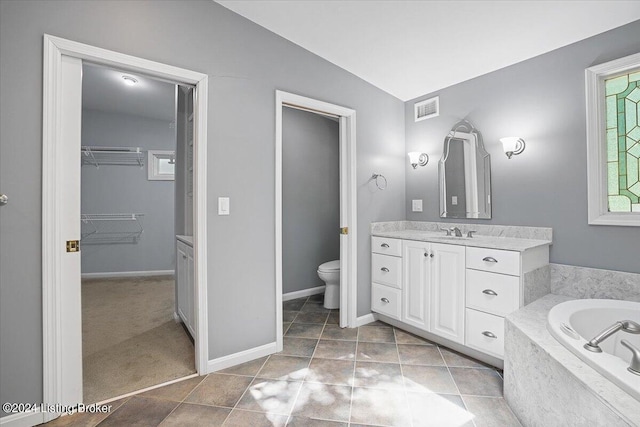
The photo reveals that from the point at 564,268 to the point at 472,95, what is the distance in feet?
5.35

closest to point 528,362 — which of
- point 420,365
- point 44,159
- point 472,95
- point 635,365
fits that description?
point 635,365

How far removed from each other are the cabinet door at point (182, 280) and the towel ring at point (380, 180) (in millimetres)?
1918

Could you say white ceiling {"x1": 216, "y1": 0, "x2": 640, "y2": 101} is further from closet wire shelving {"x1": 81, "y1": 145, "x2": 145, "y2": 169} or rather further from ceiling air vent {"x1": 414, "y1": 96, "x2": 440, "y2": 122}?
closet wire shelving {"x1": 81, "y1": 145, "x2": 145, "y2": 169}

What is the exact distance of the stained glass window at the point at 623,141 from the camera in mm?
1866

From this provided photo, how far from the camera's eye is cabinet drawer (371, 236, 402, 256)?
2652 millimetres

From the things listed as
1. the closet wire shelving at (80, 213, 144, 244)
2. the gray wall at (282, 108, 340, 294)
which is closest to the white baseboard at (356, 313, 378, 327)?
the gray wall at (282, 108, 340, 294)

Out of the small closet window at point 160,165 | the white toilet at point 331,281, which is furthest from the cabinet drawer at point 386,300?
the small closet window at point 160,165

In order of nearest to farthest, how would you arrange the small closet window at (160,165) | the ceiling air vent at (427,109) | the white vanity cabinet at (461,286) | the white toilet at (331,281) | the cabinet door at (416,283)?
the white vanity cabinet at (461,286) < the cabinet door at (416,283) < the ceiling air vent at (427,109) < the white toilet at (331,281) < the small closet window at (160,165)

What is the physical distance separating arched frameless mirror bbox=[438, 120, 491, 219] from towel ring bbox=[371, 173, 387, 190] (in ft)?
1.81

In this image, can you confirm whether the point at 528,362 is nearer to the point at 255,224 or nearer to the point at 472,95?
the point at 255,224

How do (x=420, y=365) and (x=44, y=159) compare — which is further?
(x=420, y=365)

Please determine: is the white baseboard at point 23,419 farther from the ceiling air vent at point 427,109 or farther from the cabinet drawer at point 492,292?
the ceiling air vent at point 427,109

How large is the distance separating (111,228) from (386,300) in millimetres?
4616

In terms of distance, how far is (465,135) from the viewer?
2699mm
